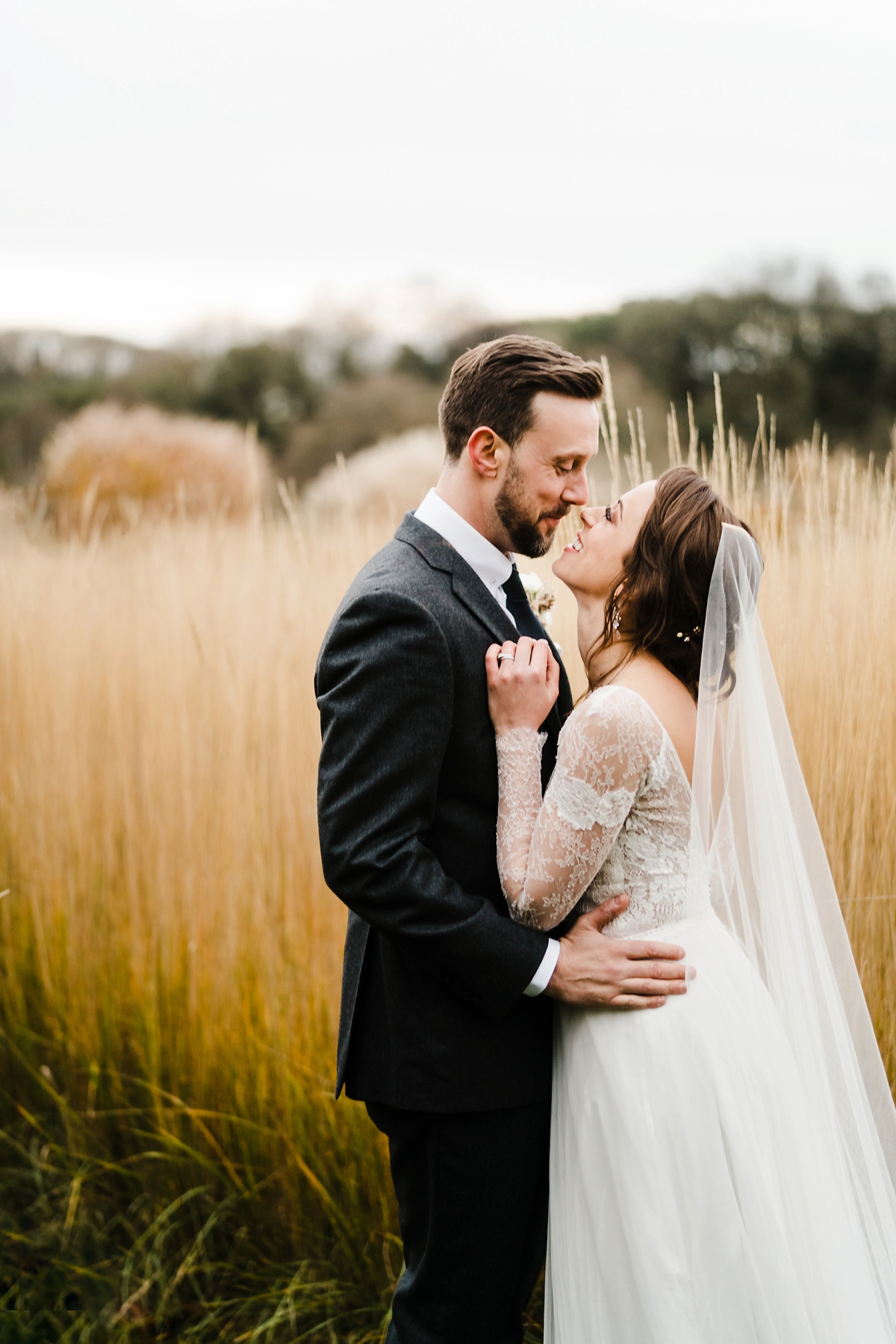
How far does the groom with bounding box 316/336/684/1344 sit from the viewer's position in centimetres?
165

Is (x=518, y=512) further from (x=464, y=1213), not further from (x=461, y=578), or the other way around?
(x=464, y=1213)

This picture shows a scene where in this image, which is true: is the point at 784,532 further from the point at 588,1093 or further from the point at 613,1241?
the point at 613,1241

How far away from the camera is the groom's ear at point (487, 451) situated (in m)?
1.87

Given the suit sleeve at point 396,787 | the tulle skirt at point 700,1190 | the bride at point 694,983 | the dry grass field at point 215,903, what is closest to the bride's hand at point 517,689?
the bride at point 694,983

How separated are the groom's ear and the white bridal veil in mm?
444

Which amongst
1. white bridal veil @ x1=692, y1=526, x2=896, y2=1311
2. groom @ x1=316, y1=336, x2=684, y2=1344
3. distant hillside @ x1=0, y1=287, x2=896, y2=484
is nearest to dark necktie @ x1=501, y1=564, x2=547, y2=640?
groom @ x1=316, y1=336, x2=684, y2=1344

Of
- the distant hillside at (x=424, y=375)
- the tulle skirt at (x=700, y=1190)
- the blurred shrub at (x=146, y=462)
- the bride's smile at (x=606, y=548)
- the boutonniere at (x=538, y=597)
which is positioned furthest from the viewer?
the distant hillside at (x=424, y=375)

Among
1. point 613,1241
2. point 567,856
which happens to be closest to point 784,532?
point 567,856

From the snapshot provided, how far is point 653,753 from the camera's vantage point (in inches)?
70.4

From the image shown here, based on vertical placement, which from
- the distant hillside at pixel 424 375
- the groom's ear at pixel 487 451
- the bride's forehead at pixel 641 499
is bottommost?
the bride's forehead at pixel 641 499

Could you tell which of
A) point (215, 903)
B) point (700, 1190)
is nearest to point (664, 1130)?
point (700, 1190)

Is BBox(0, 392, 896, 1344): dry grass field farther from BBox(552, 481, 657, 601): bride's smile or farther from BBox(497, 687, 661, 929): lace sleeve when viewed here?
BBox(497, 687, 661, 929): lace sleeve

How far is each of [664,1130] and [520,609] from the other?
976 mm

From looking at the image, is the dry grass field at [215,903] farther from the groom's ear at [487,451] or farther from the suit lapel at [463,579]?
the suit lapel at [463,579]
